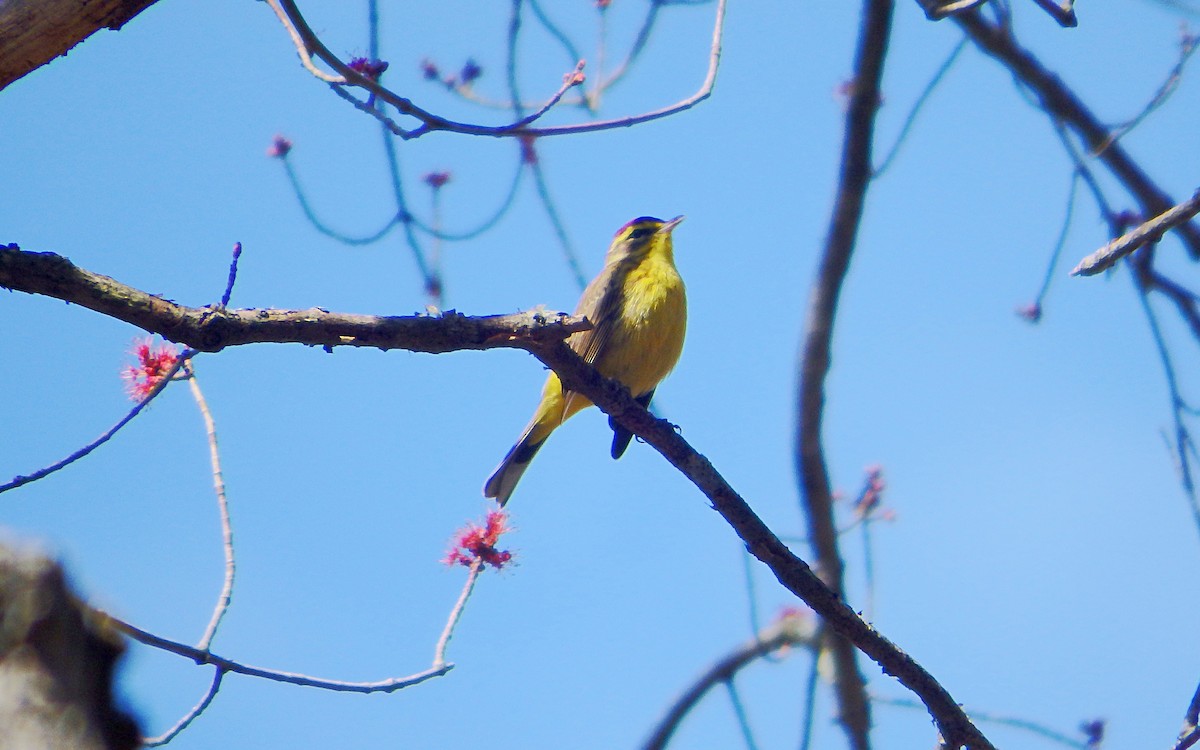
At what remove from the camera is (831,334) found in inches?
216

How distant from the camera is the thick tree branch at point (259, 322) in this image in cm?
296

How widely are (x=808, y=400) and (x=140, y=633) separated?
314 cm

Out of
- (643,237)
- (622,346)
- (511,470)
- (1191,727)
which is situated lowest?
(1191,727)

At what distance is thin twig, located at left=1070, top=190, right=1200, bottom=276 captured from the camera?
328cm

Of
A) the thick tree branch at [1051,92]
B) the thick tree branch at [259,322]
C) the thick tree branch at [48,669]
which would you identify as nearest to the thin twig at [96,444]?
the thick tree branch at [259,322]

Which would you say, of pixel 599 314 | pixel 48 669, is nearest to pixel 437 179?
pixel 599 314

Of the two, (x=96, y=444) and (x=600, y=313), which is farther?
(x=600, y=313)

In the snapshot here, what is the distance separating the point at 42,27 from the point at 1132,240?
286cm

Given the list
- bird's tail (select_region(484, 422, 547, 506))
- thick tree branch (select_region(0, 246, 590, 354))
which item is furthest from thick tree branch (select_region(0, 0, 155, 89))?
bird's tail (select_region(484, 422, 547, 506))

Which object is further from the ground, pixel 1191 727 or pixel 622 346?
pixel 622 346

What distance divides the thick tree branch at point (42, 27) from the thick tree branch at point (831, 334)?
3438mm

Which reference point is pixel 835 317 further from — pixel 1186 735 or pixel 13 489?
pixel 13 489

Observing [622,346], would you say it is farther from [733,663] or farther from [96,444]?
[96,444]

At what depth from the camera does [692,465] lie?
441cm
